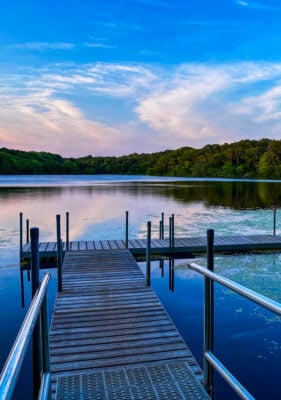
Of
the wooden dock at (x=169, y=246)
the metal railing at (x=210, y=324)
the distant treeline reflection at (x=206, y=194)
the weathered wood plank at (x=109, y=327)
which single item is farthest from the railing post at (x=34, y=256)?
the distant treeline reflection at (x=206, y=194)

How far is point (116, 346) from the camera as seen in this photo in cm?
413

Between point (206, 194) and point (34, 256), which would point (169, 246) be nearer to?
point (34, 256)

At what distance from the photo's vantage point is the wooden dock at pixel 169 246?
1034cm

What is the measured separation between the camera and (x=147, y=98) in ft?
104

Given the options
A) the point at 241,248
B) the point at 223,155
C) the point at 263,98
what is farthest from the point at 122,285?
the point at 223,155

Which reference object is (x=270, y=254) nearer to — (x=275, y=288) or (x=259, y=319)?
(x=275, y=288)

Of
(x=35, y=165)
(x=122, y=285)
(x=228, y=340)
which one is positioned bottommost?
(x=228, y=340)

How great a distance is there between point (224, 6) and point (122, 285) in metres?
20.3

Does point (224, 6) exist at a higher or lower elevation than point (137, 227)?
higher

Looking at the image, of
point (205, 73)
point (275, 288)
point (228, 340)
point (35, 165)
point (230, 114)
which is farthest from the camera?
point (35, 165)

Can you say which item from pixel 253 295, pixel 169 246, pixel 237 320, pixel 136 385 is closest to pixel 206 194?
pixel 169 246

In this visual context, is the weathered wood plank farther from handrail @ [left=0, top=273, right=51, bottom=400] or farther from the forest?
the forest

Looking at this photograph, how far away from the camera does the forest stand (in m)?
85.9

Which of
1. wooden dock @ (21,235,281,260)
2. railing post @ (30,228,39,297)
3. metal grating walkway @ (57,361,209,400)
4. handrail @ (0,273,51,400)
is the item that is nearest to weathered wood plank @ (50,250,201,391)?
metal grating walkway @ (57,361,209,400)
